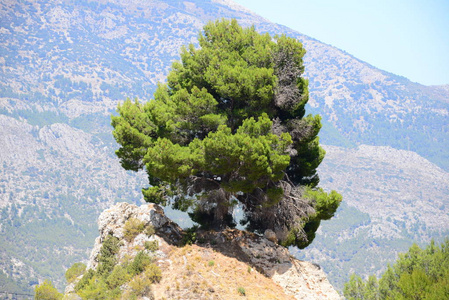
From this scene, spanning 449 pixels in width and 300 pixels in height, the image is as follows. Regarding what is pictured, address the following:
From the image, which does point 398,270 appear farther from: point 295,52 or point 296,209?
point 295,52

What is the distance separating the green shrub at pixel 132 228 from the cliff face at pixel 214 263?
12 centimetres

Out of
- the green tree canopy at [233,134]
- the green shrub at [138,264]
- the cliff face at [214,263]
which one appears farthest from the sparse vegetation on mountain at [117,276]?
the green tree canopy at [233,134]

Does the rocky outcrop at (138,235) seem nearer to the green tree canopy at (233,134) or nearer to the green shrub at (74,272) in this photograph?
the green tree canopy at (233,134)

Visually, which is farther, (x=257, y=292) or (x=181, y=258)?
(x=181, y=258)

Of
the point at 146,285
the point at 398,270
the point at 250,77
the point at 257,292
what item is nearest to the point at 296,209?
the point at 257,292

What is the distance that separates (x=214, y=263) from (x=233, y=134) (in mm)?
6851

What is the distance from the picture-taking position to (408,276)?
24.5m

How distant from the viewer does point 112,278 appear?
A: 20.6 meters

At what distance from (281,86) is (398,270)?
15.7 meters

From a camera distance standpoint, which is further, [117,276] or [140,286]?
[117,276]

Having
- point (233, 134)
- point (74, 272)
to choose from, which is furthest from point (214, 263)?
point (74, 272)

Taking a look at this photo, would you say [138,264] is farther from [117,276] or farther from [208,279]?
[208,279]

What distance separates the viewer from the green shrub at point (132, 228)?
2333cm

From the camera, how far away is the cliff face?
804 inches
